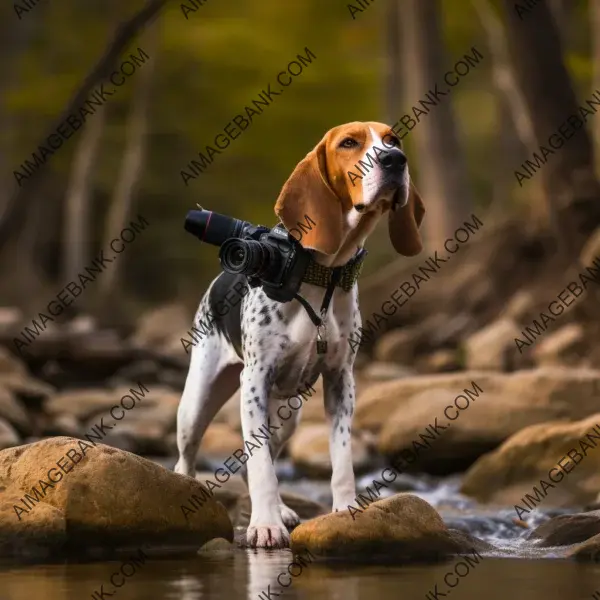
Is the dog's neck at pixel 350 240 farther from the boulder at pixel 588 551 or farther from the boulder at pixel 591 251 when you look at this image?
the boulder at pixel 591 251

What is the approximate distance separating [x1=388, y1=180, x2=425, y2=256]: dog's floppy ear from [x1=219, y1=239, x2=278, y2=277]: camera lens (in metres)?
0.75

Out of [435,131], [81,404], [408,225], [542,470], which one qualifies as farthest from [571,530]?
[435,131]

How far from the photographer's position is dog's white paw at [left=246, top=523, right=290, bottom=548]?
20.7 feet

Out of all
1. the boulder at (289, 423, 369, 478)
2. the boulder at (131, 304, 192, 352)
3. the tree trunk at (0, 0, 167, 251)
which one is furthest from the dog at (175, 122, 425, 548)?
the boulder at (131, 304, 192, 352)

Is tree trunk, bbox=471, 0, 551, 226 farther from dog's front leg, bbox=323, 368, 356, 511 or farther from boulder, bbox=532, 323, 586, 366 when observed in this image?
dog's front leg, bbox=323, 368, 356, 511

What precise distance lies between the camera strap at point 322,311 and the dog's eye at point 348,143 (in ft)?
2.15

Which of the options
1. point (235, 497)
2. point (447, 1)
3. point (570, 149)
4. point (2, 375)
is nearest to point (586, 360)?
point (570, 149)

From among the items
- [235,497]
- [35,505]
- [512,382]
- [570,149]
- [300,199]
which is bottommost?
[35,505]

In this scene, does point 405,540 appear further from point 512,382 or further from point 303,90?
point 303,90

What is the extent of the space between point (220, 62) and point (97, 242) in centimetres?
733

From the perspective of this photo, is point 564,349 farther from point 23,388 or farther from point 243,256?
point 243,256

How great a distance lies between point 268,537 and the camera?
6.32 m

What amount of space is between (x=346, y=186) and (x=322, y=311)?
0.64m

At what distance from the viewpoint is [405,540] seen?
5.97 metres
